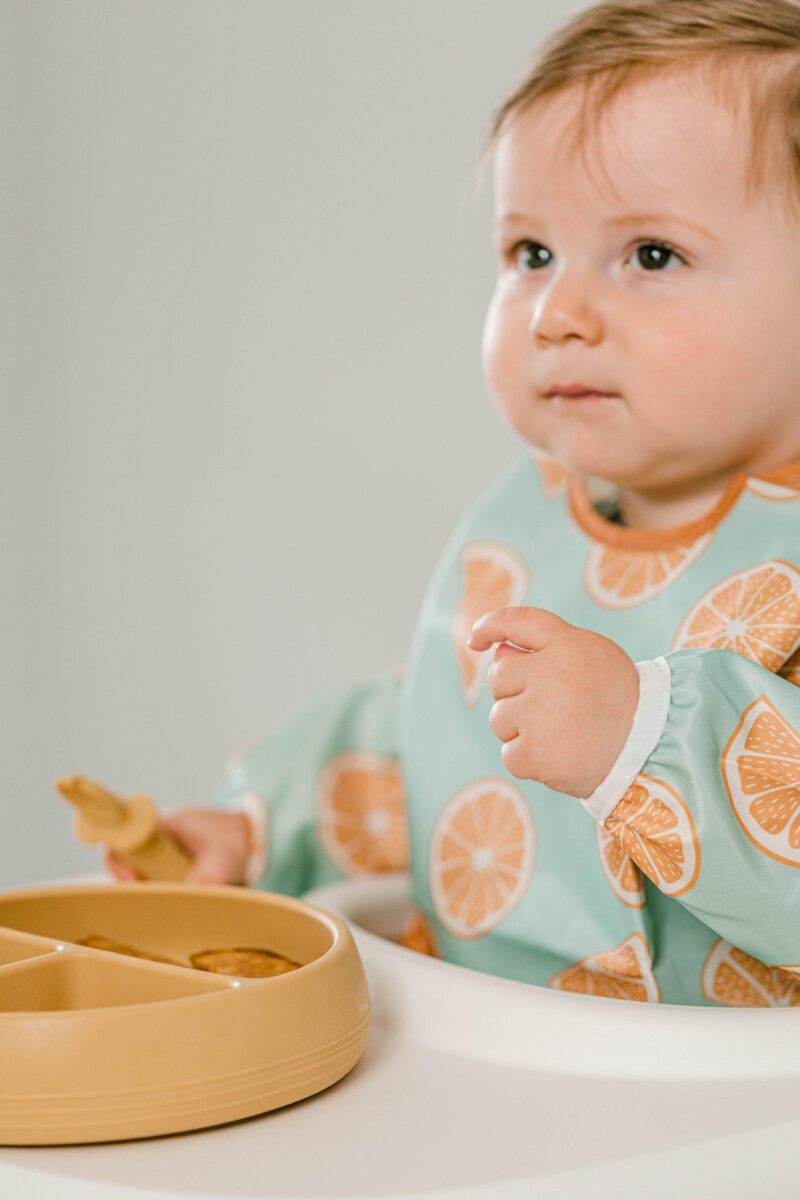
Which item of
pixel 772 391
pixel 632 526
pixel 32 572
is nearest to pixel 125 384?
pixel 32 572

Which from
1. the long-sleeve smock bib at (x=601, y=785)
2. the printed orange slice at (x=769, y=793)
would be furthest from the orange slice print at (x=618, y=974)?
the printed orange slice at (x=769, y=793)

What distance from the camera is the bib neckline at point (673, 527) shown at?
0.69 m

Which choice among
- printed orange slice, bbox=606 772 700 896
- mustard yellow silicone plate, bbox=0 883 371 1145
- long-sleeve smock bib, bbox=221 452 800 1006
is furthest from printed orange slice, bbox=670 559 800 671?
mustard yellow silicone plate, bbox=0 883 371 1145

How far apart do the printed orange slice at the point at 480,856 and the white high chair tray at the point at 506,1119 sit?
12cm

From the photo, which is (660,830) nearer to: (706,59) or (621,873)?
(621,873)

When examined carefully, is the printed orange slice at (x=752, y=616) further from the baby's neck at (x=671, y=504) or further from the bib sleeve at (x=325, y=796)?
the bib sleeve at (x=325, y=796)

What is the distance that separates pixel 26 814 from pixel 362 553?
0.55 m

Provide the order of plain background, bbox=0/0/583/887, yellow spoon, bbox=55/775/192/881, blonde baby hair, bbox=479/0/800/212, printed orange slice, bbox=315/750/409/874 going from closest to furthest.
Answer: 1. blonde baby hair, bbox=479/0/800/212
2. yellow spoon, bbox=55/775/192/881
3. printed orange slice, bbox=315/750/409/874
4. plain background, bbox=0/0/583/887

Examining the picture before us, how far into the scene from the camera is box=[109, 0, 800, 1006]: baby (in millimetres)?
557

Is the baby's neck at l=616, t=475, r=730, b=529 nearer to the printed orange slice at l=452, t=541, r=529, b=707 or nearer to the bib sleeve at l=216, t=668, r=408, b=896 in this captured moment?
the printed orange slice at l=452, t=541, r=529, b=707

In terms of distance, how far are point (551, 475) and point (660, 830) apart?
32cm

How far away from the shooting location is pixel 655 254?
0.67 m

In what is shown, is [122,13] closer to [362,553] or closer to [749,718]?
[362,553]

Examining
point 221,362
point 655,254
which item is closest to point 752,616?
point 655,254
